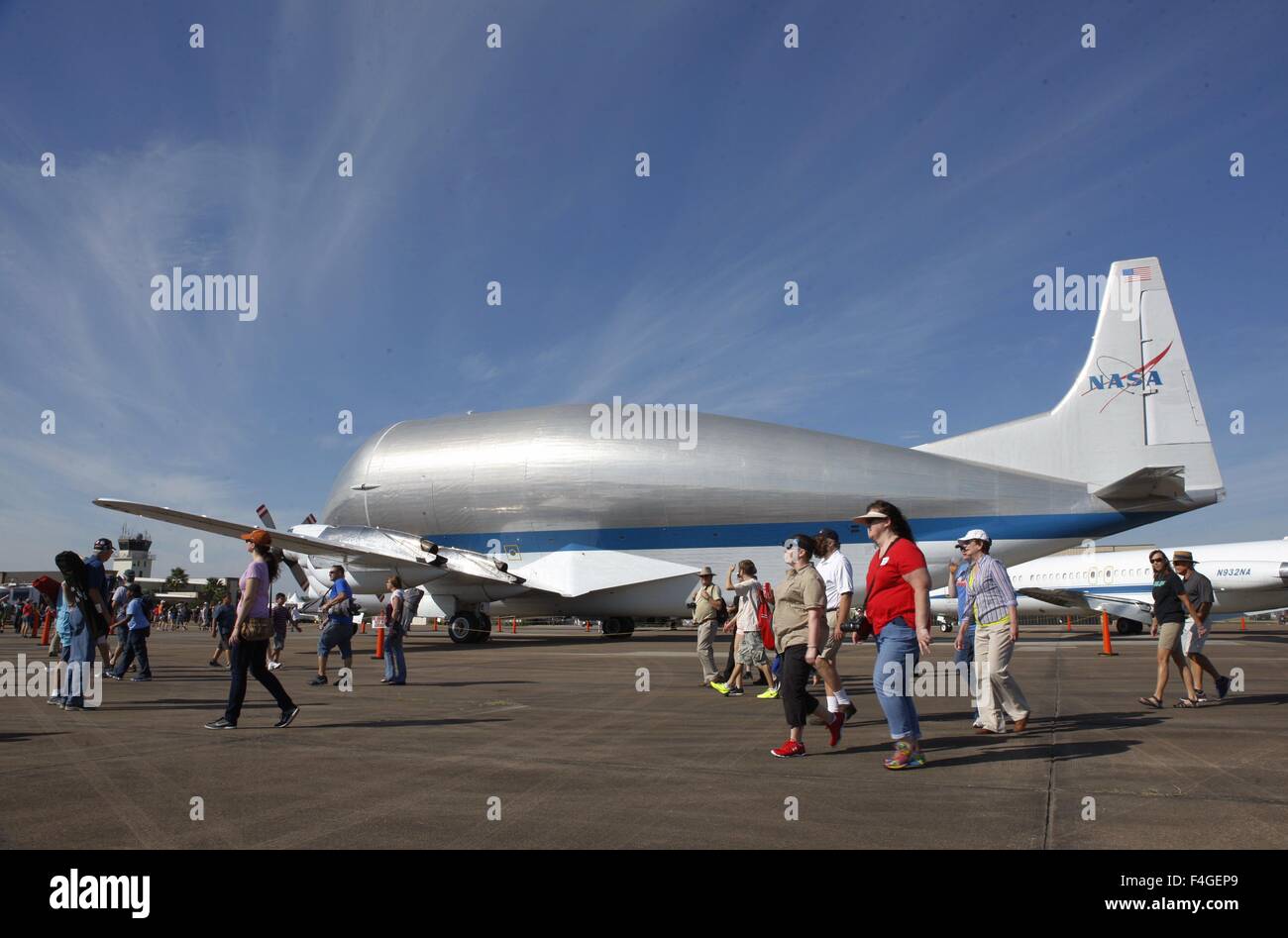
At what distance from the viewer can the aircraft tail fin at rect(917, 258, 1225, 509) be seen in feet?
82.8

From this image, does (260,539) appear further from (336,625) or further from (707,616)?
(707,616)

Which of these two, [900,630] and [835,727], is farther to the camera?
[835,727]

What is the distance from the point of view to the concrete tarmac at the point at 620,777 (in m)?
4.50

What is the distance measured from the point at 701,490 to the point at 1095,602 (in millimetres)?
20655

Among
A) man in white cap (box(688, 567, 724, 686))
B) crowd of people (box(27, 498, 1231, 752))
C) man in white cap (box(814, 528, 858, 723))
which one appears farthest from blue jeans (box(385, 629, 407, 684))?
man in white cap (box(814, 528, 858, 723))

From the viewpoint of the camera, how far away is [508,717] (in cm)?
960

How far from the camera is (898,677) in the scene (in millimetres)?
6355

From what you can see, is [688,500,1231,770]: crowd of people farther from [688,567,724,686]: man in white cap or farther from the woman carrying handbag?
the woman carrying handbag

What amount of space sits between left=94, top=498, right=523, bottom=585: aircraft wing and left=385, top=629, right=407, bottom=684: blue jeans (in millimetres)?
11766

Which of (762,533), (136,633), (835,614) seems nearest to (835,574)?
(835,614)

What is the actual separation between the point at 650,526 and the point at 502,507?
19.5 feet
